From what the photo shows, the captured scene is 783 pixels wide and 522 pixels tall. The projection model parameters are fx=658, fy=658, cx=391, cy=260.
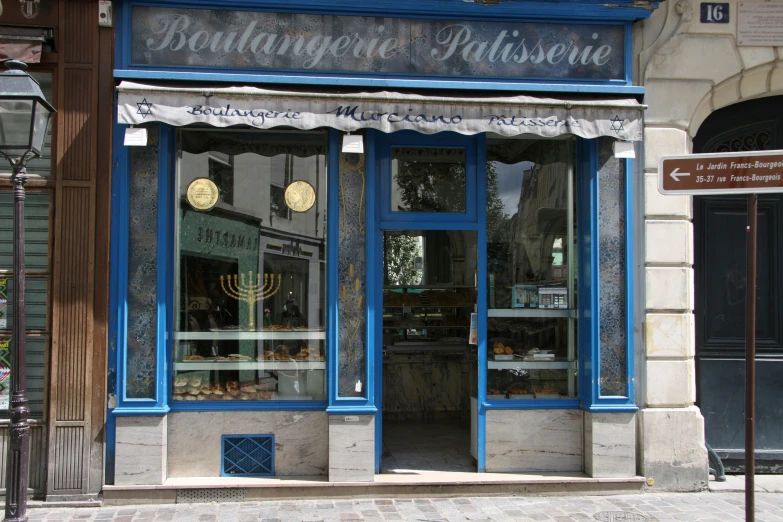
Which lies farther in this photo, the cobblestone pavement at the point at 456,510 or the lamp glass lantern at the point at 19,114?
the cobblestone pavement at the point at 456,510

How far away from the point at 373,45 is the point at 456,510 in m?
4.50

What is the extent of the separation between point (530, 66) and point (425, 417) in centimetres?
526

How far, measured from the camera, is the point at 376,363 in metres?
6.58

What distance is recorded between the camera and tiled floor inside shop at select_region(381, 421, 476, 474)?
689cm

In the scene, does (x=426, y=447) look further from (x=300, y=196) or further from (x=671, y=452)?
(x=300, y=196)

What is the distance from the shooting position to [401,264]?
33.4 ft

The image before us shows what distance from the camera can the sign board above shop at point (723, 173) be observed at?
4.20 m

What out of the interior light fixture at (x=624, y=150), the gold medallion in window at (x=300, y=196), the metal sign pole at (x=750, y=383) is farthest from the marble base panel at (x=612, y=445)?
the gold medallion in window at (x=300, y=196)

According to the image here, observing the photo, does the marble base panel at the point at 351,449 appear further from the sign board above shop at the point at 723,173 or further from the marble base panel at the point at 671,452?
the sign board above shop at the point at 723,173

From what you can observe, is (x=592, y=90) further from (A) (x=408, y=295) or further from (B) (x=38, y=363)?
(B) (x=38, y=363)

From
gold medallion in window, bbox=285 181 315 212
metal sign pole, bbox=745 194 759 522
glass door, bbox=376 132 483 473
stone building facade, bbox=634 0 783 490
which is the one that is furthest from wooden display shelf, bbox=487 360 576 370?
metal sign pole, bbox=745 194 759 522

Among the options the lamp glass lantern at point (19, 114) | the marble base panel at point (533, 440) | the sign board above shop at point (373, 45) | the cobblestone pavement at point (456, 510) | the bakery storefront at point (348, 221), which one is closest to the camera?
the lamp glass lantern at point (19, 114)

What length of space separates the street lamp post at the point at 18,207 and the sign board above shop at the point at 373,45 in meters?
1.47

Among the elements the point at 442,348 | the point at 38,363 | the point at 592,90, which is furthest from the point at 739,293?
the point at 38,363
